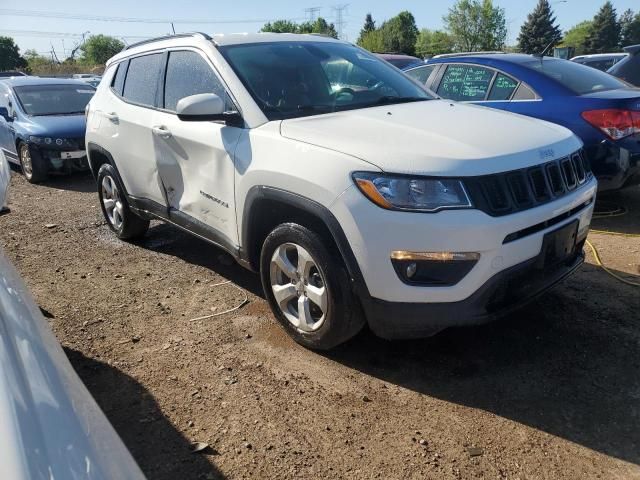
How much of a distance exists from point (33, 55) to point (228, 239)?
4557 inches

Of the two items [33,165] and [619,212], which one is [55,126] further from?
[619,212]

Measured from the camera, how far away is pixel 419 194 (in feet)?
8.36

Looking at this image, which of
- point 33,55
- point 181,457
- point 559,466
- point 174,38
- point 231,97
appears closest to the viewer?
point 559,466

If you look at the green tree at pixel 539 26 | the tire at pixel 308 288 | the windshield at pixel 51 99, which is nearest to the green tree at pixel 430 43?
the green tree at pixel 539 26

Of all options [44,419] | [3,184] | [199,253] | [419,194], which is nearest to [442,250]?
[419,194]

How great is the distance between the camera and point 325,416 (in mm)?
2682

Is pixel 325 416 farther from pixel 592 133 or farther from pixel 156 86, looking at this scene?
pixel 592 133

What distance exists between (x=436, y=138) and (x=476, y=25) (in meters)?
80.2

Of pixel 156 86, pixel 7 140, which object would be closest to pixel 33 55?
pixel 7 140

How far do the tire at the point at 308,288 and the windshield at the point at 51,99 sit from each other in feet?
25.4

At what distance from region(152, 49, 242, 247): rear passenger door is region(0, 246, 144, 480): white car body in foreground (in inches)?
74.0

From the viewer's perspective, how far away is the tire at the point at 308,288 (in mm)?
2822

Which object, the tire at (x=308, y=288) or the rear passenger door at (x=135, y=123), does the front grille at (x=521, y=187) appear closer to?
the tire at (x=308, y=288)

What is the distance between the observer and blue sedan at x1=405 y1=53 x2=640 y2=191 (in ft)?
16.3
